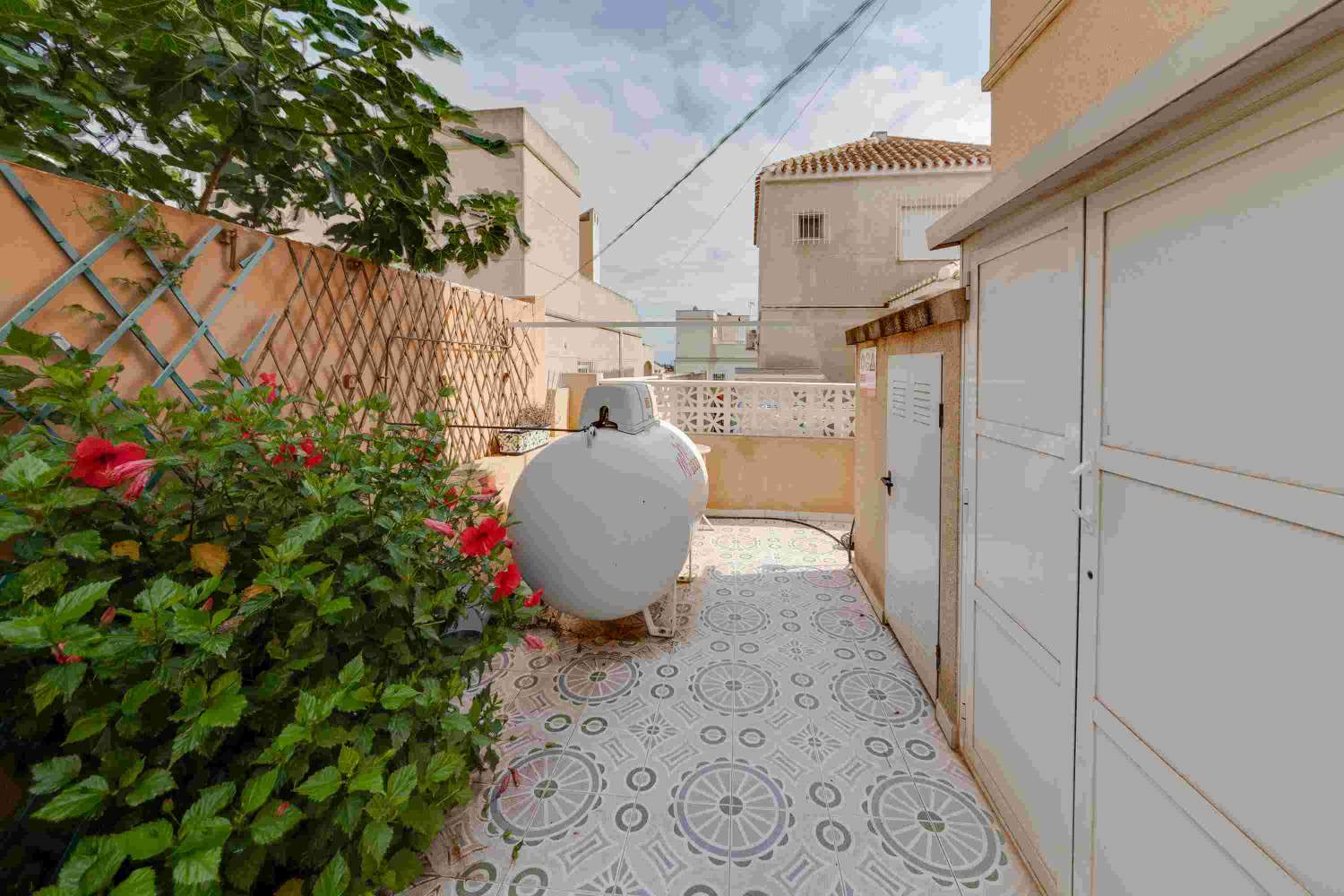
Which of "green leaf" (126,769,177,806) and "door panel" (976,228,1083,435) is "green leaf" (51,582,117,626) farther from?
"door panel" (976,228,1083,435)

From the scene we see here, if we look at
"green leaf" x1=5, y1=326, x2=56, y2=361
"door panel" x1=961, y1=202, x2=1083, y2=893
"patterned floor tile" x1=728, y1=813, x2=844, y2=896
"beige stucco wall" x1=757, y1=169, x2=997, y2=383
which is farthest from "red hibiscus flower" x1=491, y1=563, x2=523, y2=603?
"beige stucco wall" x1=757, y1=169, x2=997, y2=383

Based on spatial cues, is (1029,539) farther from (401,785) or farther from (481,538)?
(401,785)

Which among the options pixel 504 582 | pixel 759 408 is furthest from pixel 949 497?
pixel 759 408

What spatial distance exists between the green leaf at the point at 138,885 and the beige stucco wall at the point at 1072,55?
2451 mm

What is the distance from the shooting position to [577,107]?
607cm

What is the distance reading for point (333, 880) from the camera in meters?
1.12

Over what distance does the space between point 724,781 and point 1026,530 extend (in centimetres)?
146

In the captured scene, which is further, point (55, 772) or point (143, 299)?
point (143, 299)

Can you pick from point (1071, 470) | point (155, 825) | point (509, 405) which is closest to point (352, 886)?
point (155, 825)

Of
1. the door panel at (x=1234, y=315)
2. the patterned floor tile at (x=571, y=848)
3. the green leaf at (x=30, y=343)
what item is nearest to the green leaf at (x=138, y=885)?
the patterned floor tile at (x=571, y=848)

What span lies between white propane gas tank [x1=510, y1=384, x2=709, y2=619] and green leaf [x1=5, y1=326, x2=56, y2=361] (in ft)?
5.07

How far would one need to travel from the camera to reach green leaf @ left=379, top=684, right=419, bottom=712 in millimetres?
1238

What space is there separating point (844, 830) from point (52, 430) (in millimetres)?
2888

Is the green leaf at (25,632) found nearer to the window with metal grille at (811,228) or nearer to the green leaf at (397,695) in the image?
the green leaf at (397,695)
